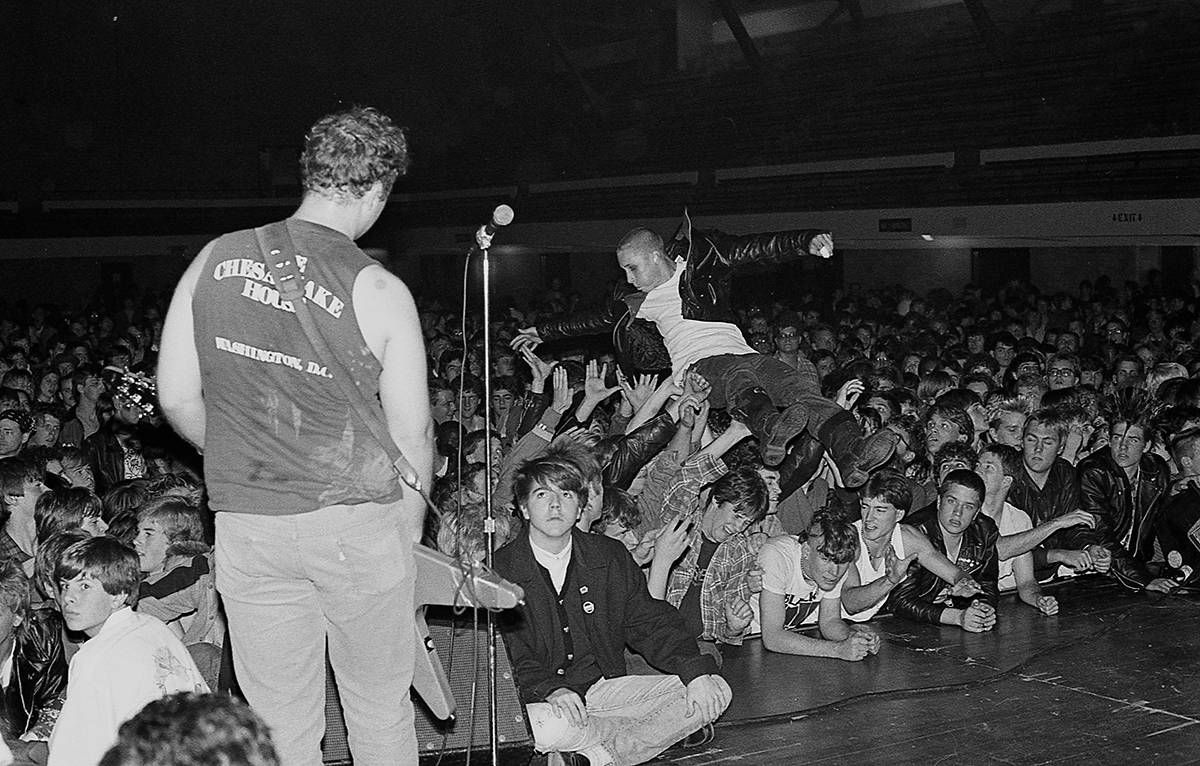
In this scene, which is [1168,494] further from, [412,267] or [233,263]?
[412,267]

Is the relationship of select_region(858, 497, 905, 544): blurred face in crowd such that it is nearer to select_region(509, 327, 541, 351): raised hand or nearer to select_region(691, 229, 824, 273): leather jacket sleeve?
select_region(691, 229, 824, 273): leather jacket sleeve

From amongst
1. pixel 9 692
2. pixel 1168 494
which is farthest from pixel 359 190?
pixel 1168 494

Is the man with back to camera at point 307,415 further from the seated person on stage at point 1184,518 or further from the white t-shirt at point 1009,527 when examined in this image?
the seated person on stage at point 1184,518

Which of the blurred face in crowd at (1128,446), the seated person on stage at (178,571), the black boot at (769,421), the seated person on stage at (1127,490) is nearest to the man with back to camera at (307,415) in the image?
the seated person on stage at (178,571)

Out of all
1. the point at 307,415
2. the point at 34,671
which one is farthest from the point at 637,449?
the point at 307,415

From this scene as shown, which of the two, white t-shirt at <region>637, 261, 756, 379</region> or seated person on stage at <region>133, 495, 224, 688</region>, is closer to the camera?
seated person on stage at <region>133, 495, 224, 688</region>

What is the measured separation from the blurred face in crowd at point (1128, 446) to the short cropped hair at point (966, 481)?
1293 mm

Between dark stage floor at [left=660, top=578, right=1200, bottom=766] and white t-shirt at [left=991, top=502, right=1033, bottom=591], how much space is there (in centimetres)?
26

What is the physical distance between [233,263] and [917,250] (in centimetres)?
1822

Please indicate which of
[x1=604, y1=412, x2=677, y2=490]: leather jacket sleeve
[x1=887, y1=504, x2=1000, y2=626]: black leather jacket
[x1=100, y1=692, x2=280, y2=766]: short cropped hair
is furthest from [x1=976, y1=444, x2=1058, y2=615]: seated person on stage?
[x1=100, y1=692, x2=280, y2=766]: short cropped hair

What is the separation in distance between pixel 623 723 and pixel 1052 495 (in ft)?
10.3

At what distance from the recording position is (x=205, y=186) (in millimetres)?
24297

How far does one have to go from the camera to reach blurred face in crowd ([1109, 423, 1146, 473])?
6.41m

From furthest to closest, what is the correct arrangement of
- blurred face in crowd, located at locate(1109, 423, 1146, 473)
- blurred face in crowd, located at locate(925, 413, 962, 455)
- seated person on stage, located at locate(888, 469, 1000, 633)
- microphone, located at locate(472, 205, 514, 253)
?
blurred face in crowd, located at locate(925, 413, 962, 455) → blurred face in crowd, located at locate(1109, 423, 1146, 473) → seated person on stage, located at locate(888, 469, 1000, 633) → microphone, located at locate(472, 205, 514, 253)
